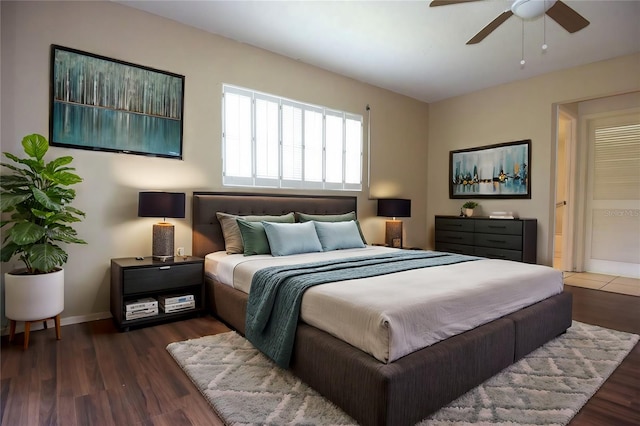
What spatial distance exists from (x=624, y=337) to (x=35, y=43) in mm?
5375

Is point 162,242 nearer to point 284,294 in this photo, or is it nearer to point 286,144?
point 284,294

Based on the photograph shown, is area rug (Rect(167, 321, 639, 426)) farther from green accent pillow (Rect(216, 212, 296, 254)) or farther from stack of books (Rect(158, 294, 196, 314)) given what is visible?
green accent pillow (Rect(216, 212, 296, 254))

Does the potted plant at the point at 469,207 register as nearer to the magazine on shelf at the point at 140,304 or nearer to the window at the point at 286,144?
the window at the point at 286,144

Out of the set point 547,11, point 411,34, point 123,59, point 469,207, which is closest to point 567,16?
point 547,11

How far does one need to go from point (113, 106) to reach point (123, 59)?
0.46 m

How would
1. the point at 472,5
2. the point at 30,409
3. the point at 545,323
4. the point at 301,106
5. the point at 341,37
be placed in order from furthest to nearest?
the point at 301,106
the point at 341,37
the point at 472,5
the point at 545,323
the point at 30,409

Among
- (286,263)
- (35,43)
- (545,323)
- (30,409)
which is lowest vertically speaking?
(30,409)

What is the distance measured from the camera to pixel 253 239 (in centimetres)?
333

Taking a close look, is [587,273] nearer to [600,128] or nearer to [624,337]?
[600,128]

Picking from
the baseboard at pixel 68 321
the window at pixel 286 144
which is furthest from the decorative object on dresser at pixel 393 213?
the baseboard at pixel 68 321

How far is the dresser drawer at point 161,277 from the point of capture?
9.22 feet

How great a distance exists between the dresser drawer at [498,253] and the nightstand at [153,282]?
3904 mm

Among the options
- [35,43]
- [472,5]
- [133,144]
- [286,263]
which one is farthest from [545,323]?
[35,43]

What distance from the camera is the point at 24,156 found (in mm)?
2758
